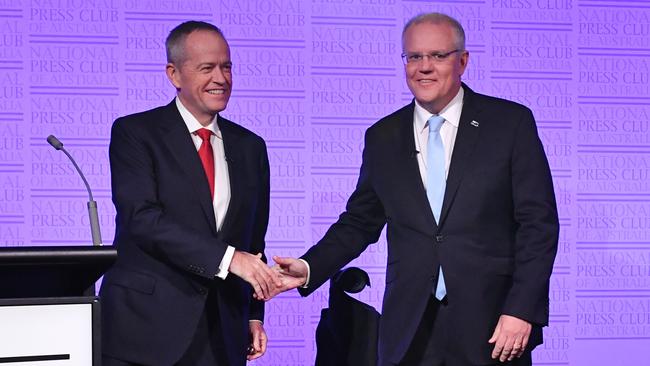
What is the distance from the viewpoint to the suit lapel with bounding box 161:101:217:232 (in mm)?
3041

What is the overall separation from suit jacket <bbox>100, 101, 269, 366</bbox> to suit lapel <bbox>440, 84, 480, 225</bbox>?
2.12 ft

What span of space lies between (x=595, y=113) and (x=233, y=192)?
6.86 feet

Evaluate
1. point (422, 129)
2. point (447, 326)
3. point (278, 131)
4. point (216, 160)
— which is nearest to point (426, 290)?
point (447, 326)

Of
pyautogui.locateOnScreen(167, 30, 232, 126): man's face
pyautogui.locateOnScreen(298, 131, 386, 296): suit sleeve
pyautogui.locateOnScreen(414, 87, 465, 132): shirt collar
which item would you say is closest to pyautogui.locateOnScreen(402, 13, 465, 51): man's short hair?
pyautogui.locateOnScreen(414, 87, 465, 132): shirt collar

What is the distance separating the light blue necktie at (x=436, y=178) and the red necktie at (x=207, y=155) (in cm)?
69

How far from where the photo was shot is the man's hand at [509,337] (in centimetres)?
283

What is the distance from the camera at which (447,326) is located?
292cm

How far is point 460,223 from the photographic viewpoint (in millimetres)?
2934

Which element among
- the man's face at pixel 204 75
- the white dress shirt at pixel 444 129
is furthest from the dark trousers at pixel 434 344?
the man's face at pixel 204 75

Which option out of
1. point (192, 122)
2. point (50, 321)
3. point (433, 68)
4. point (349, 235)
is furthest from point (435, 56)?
point (50, 321)

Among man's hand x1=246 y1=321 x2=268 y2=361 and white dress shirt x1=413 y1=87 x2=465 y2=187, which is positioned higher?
white dress shirt x1=413 y1=87 x2=465 y2=187

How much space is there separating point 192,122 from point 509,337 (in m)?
1.21

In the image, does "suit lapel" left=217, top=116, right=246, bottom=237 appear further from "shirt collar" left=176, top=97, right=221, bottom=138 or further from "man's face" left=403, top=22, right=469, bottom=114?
"man's face" left=403, top=22, right=469, bottom=114

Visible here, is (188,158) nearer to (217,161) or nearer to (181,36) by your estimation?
(217,161)
